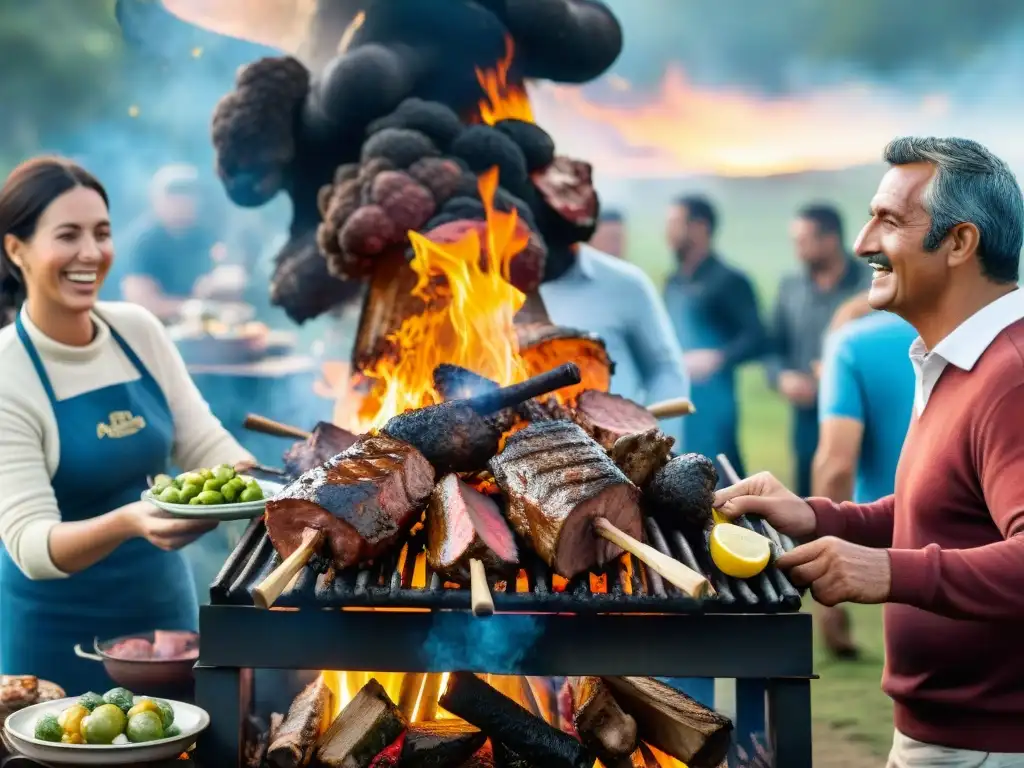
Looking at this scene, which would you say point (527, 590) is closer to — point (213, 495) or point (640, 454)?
point (640, 454)

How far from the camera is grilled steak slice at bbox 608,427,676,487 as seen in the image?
334 centimetres

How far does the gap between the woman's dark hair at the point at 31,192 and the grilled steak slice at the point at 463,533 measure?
7.12 ft

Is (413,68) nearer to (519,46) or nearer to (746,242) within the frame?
(519,46)

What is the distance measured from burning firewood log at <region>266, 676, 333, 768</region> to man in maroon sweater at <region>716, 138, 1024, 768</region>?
4.83 feet

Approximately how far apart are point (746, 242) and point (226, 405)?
18.6ft

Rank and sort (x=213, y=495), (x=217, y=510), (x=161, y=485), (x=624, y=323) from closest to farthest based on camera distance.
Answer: (x=217, y=510), (x=213, y=495), (x=161, y=485), (x=624, y=323)

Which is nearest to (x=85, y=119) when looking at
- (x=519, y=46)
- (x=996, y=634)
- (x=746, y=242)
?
(x=519, y=46)

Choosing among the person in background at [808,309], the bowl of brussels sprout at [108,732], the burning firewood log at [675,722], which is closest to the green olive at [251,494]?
the bowl of brussels sprout at [108,732]

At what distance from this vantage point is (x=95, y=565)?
4.54 meters

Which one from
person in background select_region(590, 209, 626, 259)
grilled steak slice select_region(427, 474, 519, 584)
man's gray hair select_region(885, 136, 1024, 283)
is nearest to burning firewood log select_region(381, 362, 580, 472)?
grilled steak slice select_region(427, 474, 519, 584)

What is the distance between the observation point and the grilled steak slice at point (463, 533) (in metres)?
2.87

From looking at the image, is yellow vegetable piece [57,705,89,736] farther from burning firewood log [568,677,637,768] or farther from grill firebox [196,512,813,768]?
burning firewood log [568,677,637,768]

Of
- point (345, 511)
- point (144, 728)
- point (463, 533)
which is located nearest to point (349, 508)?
point (345, 511)

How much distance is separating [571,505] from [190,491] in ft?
4.60
